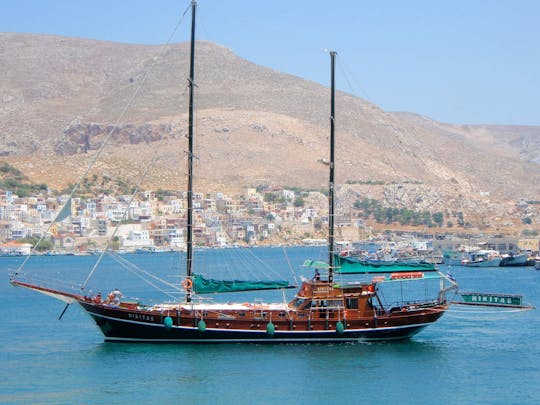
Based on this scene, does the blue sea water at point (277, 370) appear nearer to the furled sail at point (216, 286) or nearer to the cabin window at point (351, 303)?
the cabin window at point (351, 303)

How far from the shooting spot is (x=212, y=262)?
5172 inches

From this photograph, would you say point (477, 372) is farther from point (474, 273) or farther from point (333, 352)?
point (474, 273)

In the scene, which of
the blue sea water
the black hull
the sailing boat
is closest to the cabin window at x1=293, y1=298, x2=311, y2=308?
the sailing boat

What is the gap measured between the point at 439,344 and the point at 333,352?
260 inches

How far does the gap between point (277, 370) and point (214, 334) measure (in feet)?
17.4

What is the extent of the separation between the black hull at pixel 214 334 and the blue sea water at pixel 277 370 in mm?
359

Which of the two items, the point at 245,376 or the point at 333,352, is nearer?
the point at 245,376

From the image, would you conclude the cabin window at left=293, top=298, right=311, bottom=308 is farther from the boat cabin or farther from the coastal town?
the coastal town

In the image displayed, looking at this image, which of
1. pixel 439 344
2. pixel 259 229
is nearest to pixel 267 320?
pixel 439 344

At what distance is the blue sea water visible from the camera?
137 feet

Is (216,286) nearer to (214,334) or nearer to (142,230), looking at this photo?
(214,334)

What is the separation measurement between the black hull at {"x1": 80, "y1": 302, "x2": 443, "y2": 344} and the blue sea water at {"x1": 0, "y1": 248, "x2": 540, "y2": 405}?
0.36 meters

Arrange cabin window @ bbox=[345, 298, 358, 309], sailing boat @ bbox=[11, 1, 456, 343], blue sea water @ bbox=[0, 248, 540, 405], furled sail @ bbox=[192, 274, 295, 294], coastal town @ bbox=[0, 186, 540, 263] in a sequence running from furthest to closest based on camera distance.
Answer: coastal town @ bbox=[0, 186, 540, 263] < furled sail @ bbox=[192, 274, 295, 294] < cabin window @ bbox=[345, 298, 358, 309] < sailing boat @ bbox=[11, 1, 456, 343] < blue sea water @ bbox=[0, 248, 540, 405]

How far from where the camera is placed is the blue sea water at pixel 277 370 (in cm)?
4175
